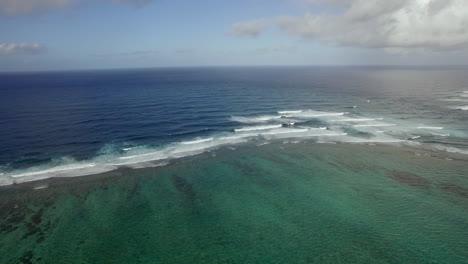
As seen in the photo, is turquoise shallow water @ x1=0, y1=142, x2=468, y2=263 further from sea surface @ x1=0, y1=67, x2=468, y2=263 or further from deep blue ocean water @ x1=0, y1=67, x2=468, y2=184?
deep blue ocean water @ x1=0, y1=67, x2=468, y2=184

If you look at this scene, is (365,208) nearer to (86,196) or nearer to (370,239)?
(370,239)

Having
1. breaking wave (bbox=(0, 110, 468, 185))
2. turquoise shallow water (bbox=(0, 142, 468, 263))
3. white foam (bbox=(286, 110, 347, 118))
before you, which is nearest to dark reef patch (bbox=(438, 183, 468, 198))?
turquoise shallow water (bbox=(0, 142, 468, 263))

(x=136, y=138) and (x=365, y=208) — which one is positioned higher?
(x=136, y=138)

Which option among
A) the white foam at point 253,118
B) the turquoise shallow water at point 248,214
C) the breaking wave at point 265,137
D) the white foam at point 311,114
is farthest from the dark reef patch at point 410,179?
the white foam at point 311,114

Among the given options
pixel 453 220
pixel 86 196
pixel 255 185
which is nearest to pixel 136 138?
pixel 86 196

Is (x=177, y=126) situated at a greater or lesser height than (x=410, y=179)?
greater

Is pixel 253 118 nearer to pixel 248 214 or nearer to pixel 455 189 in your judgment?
pixel 248 214

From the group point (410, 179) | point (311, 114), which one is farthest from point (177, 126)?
point (410, 179)
